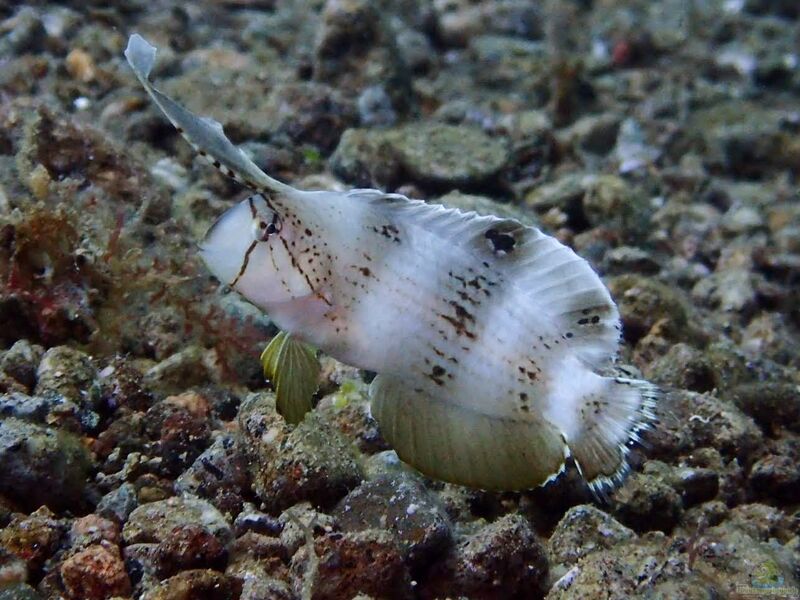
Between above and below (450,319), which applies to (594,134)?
below

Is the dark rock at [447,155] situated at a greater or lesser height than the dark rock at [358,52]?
lesser

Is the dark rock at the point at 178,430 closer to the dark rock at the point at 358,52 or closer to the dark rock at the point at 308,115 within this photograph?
the dark rock at the point at 308,115

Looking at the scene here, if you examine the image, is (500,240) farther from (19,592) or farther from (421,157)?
(421,157)

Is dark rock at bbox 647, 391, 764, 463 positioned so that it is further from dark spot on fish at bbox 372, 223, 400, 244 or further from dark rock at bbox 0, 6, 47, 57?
dark rock at bbox 0, 6, 47, 57

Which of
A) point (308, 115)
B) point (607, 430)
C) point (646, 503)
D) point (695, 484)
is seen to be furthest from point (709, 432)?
point (308, 115)

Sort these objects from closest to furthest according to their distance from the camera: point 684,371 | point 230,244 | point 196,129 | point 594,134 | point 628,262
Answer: point 196,129 → point 230,244 → point 684,371 → point 628,262 → point 594,134

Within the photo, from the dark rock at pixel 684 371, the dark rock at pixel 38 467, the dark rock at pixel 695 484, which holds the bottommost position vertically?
the dark rock at pixel 695 484

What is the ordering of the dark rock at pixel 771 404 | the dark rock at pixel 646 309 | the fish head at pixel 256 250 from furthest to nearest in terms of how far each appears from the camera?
1. the dark rock at pixel 646 309
2. the dark rock at pixel 771 404
3. the fish head at pixel 256 250

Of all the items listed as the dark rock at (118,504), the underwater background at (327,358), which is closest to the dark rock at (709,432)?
the underwater background at (327,358)
